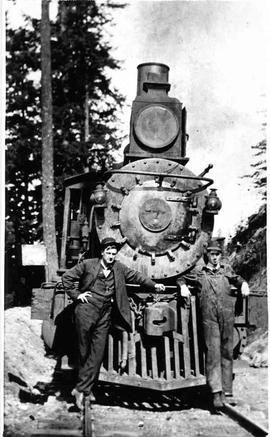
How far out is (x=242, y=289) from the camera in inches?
210

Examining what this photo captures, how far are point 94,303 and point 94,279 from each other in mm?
246

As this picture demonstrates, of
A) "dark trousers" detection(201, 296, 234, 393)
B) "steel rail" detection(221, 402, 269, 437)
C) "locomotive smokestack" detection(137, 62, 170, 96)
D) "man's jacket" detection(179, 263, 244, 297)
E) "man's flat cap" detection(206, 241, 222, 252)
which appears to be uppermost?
"locomotive smokestack" detection(137, 62, 170, 96)

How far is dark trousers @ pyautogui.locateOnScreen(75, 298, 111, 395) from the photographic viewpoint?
16.2ft

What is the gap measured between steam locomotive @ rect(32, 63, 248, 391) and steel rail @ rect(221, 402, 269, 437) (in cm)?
38

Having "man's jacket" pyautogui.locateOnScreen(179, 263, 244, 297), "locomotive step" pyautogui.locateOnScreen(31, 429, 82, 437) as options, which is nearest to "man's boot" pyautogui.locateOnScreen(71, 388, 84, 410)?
"locomotive step" pyautogui.locateOnScreen(31, 429, 82, 437)

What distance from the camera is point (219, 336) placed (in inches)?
205

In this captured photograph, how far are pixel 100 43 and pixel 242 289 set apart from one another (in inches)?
508

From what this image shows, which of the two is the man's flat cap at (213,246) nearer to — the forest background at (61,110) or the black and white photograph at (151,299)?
the black and white photograph at (151,299)

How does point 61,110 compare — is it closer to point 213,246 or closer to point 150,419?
point 213,246

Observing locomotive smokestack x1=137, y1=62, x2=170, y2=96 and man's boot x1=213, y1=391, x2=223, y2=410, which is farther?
locomotive smokestack x1=137, y1=62, x2=170, y2=96

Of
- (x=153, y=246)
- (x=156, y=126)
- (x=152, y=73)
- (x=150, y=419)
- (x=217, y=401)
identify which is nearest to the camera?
(x=150, y=419)

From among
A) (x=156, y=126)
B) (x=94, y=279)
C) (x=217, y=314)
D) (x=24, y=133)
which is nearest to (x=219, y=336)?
(x=217, y=314)

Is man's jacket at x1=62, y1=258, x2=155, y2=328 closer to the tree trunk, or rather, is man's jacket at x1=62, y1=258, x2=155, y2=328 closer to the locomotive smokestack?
the locomotive smokestack

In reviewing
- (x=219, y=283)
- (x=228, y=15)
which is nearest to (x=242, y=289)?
(x=219, y=283)
